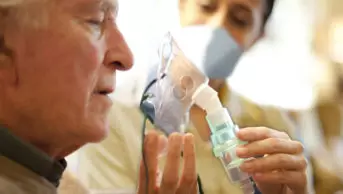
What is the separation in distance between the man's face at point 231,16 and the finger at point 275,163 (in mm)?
182

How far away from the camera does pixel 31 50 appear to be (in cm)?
58

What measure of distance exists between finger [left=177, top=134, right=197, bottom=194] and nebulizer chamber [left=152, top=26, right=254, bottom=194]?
0.10ft

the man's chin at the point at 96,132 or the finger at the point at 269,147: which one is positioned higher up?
the man's chin at the point at 96,132

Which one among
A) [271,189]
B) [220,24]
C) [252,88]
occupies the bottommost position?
[271,189]

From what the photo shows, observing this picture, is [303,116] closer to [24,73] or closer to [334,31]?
[334,31]

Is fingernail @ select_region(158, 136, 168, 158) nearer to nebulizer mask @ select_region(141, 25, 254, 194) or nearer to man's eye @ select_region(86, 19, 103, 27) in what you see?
nebulizer mask @ select_region(141, 25, 254, 194)

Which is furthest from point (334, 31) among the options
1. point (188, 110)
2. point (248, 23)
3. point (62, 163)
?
point (62, 163)

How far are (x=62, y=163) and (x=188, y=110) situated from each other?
7.8 inches

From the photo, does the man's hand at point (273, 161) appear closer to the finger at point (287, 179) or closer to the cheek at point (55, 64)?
the finger at point (287, 179)

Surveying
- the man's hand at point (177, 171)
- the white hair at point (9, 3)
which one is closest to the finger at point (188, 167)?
the man's hand at point (177, 171)

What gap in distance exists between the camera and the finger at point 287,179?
0.70 m

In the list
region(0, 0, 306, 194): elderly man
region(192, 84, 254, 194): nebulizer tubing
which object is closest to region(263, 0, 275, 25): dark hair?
region(192, 84, 254, 194): nebulizer tubing

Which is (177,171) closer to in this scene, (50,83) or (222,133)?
(222,133)

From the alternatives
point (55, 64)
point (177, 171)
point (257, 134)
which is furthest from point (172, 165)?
point (55, 64)
